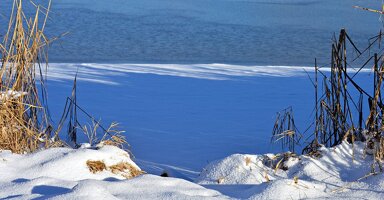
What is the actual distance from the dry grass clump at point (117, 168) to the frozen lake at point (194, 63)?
2.76 ft

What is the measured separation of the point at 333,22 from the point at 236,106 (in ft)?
19.7

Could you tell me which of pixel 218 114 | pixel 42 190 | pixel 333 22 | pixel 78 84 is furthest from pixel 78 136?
pixel 333 22

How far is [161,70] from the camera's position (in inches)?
254

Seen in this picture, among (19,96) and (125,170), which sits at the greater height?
(19,96)

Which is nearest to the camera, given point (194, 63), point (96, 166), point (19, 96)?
point (96, 166)

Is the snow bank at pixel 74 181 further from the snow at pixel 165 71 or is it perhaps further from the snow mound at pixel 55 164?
the snow at pixel 165 71

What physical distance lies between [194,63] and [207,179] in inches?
225

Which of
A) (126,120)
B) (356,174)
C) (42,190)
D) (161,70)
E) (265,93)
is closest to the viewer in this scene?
(42,190)

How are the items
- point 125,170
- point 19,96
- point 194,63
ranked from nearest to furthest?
1. point 125,170
2. point 19,96
3. point 194,63

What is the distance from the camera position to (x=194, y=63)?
8.35m

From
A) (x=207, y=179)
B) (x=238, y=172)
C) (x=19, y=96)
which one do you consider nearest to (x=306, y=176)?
(x=238, y=172)

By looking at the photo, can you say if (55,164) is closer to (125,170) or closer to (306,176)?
(125,170)

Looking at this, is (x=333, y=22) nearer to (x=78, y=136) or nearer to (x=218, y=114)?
(x=218, y=114)

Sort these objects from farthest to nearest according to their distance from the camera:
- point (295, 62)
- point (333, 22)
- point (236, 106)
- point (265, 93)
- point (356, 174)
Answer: point (333, 22)
point (295, 62)
point (265, 93)
point (236, 106)
point (356, 174)
